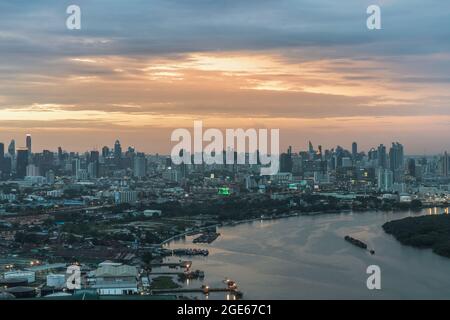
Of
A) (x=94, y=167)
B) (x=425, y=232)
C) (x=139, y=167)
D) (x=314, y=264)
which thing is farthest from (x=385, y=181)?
(x=314, y=264)

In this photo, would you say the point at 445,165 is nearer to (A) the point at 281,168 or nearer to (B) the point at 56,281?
(A) the point at 281,168

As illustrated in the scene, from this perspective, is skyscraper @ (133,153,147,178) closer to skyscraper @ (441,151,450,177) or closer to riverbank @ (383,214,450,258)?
skyscraper @ (441,151,450,177)

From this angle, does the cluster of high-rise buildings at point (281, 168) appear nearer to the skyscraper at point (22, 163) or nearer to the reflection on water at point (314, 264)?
the skyscraper at point (22, 163)

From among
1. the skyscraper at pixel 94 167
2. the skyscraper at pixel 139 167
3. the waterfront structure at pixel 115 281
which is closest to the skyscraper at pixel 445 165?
the skyscraper at pixel 139 167

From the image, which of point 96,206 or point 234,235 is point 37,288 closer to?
point 234,235

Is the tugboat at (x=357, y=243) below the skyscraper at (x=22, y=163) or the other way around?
below
